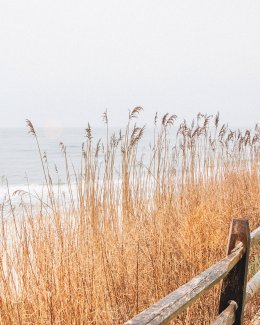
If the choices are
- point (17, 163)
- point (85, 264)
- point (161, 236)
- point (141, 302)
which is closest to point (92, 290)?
point (85, 264)

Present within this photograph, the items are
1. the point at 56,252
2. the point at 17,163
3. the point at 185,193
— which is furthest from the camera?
the point at 17,163

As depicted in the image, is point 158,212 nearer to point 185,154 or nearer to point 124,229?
point 124,229

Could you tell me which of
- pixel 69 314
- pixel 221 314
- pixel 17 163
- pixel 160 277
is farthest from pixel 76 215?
pixel 17 163

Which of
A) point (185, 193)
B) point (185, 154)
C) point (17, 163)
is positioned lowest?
point (17, 163)

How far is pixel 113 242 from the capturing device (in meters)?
3.01

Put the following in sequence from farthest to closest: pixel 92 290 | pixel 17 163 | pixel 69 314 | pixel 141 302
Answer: pixel 17 163
pixel 141 302
pixel 92 290
pixel 69 314

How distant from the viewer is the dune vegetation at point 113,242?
2.15 metres

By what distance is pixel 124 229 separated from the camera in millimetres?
3242

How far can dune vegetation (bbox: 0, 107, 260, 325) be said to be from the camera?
2150 mm

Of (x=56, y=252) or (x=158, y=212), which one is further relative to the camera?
(x=158, y=212)

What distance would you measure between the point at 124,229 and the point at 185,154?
1538 millimetres

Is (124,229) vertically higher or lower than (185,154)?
lower

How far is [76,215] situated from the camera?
9.29 feet

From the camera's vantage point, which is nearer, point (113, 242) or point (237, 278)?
point (237, 278)
